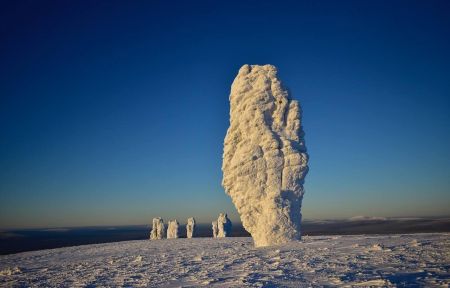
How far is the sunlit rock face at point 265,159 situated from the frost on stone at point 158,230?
4677 cm

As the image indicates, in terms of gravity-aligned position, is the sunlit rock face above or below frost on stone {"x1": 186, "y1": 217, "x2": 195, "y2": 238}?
above

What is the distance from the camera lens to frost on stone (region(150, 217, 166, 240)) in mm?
71262

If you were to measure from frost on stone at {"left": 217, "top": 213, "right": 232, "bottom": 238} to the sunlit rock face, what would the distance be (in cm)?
4157

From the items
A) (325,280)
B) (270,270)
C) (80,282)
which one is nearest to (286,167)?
(270,270)

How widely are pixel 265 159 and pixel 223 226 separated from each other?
4406 centimetres

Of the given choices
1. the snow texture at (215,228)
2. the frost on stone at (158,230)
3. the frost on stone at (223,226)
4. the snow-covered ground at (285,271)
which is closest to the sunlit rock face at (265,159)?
the snow-covered ground at (285,271)

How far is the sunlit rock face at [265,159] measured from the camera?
26.5 meters

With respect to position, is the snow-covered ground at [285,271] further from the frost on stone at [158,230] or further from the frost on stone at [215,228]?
the frost on stone at [158,230]

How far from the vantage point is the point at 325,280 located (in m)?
12.4

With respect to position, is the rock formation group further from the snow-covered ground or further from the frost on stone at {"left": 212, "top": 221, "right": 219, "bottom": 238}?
the snow-covered ground

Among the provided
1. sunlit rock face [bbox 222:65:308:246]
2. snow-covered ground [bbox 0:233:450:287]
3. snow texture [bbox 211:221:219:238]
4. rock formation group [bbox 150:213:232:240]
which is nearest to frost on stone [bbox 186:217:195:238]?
rock formation group [bbox 150:213:232:240]

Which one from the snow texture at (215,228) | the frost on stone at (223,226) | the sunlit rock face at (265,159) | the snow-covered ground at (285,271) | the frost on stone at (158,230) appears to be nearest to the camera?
the snow-covered ground at (285,271)

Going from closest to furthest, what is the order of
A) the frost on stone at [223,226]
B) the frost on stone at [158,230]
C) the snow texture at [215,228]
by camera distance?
the frost on stone at [223,226]
the snow texture at [215,228]
the frost on stone at [158,230]

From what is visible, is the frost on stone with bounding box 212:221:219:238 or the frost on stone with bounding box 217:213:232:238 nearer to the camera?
the frost on stone with bounding box 217:213:232:238
